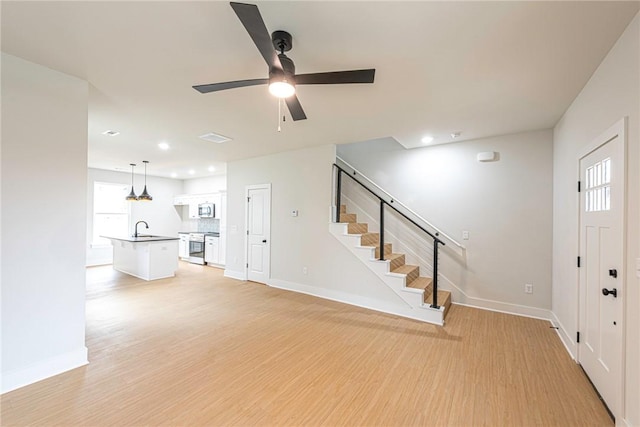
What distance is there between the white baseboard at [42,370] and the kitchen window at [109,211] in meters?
6.55

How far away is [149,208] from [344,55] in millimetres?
8855

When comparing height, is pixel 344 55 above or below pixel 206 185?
above

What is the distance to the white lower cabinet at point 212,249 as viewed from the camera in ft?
25.0

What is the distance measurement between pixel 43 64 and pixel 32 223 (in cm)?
139

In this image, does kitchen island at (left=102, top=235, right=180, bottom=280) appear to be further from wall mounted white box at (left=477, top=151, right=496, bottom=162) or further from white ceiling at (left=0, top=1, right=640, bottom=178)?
wall mounted white box at (left=477, top=151, right=496, bottom=162)

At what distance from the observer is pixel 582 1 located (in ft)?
5.31

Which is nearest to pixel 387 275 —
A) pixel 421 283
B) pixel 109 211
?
pixel 421 283

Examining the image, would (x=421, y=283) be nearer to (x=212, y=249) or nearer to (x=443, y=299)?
(x=443, y=299)

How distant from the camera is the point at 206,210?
826 cm

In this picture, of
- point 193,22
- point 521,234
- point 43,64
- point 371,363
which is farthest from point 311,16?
point 521,234

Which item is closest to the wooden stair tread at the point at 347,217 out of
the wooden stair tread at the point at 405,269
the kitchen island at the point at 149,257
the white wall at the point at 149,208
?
the wooden stair tread at the point at 405,269

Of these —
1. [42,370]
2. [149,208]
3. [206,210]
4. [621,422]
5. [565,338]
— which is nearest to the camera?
[621,422]

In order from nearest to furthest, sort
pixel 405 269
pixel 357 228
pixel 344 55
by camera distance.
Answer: pixel 344 55
pixel 405 269
pixel 357 228

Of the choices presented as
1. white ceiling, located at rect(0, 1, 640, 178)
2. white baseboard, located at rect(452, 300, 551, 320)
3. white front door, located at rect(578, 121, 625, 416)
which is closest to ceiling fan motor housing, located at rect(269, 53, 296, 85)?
white ceiling, located at rect(0, 1, 640, 178)
